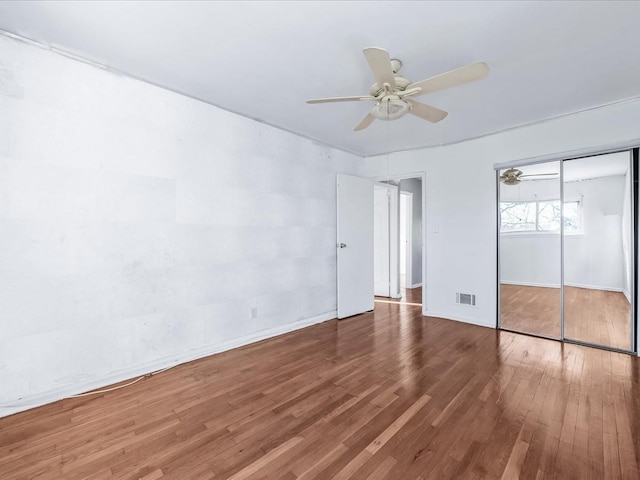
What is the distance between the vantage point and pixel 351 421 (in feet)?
6.37

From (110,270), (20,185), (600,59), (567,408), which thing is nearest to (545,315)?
(567,408)

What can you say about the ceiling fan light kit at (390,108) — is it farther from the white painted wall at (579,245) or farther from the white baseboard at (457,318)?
the white baseboard at (457,318)

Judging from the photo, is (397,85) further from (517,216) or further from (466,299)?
(466,299)

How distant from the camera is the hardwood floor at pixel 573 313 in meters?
3.16

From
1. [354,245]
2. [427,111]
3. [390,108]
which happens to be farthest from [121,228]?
[354,245]

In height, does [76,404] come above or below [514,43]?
below

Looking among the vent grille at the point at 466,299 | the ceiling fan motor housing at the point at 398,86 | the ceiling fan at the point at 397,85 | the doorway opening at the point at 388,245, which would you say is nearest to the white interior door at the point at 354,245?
the doorway opening at the point at 388,245

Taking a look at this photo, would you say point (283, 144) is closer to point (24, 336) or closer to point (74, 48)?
point (74, 48)

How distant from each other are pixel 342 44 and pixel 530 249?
3.26m

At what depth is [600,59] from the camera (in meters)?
2.29

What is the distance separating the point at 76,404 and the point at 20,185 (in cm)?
158

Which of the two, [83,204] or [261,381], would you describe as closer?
[83,204]

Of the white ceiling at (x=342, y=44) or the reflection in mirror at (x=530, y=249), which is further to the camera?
the reflection in mirror at (x=530, y=249)

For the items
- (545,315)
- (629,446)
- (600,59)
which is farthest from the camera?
(545,315)
